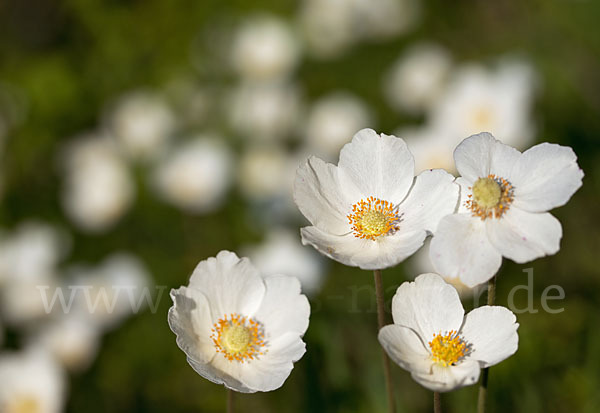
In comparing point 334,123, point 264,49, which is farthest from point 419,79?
point 264,49

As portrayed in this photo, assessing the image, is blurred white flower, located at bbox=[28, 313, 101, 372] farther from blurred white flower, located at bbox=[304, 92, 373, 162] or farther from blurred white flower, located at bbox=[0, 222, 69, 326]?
blurred white flower, located at bbox=[304, 92, 373, 162]

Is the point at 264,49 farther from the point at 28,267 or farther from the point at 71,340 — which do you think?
the point at 71,340

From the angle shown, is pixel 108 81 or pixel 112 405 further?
pixel 108 81

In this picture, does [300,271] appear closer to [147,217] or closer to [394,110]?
[147,217]

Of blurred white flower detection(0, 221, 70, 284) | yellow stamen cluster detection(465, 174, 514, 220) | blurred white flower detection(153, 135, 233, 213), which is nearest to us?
yellow stamen cluster detection(465, 174, 514, 220)

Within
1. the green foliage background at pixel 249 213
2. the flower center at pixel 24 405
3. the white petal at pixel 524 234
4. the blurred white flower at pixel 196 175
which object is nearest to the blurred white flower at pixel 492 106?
the green foliage background at pixel 249 213

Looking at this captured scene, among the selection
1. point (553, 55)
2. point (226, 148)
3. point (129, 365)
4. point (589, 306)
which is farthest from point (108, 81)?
Answer: point (589, 306)

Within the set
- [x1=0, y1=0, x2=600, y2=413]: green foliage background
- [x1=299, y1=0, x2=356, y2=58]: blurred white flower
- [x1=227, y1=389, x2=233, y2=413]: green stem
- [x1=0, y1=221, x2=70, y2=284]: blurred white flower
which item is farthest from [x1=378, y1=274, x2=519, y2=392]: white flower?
[x1=299, y1=0, x2=356, y2=58]: blurred white flower
